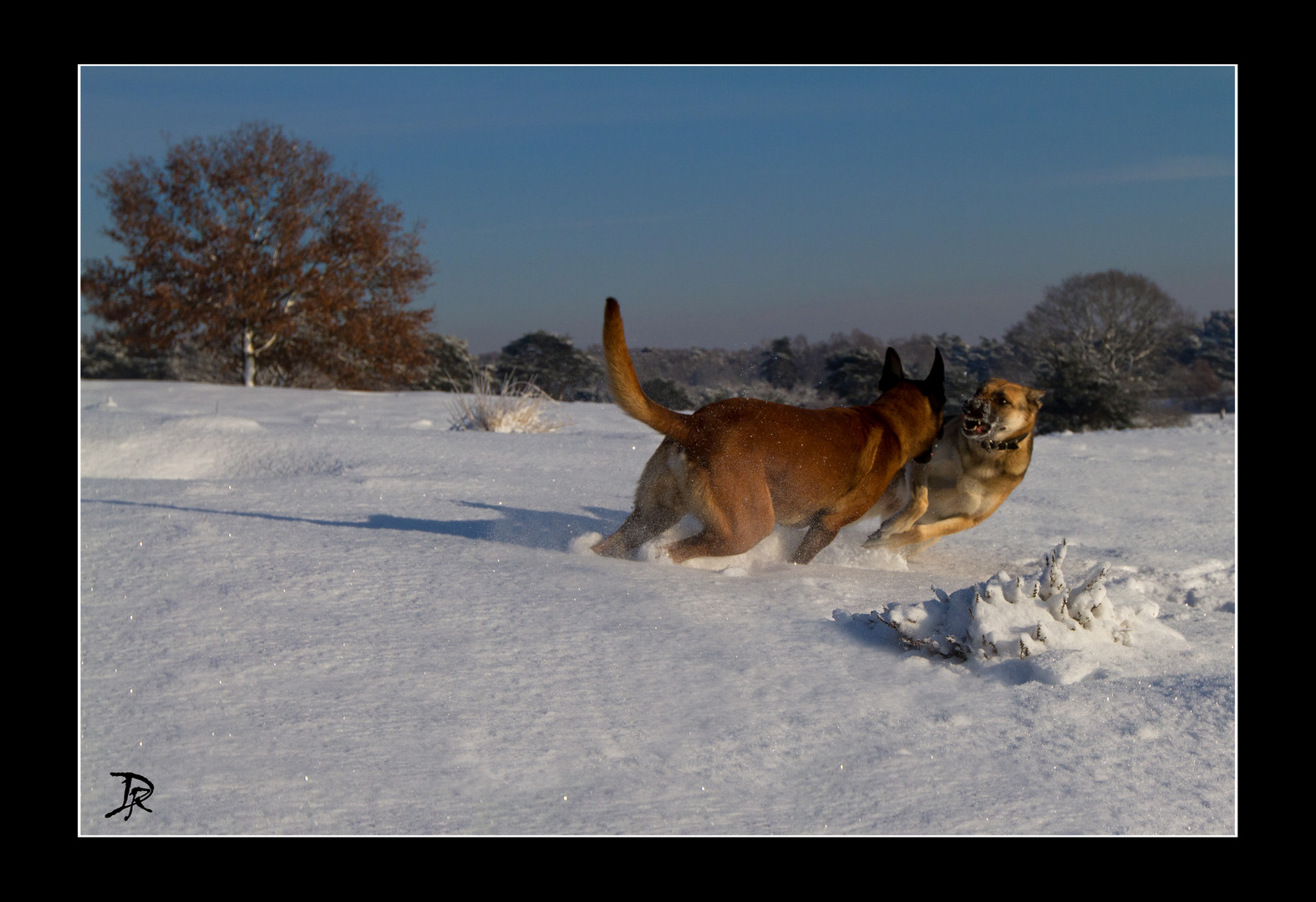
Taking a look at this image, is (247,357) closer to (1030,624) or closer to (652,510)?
(652,510)

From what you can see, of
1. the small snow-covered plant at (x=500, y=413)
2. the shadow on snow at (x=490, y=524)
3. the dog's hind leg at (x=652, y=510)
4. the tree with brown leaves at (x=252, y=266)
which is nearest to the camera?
the dog's hind leg at (x=652, y=510)

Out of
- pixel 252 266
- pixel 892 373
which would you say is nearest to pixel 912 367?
pixel 892 373

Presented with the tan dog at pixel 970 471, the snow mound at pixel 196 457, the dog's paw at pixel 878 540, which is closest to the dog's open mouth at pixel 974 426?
the tan dog at pixel 970 471

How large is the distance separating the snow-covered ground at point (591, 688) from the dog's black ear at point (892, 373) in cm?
70

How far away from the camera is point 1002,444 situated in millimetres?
3631

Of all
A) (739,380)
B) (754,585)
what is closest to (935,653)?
(754,585)

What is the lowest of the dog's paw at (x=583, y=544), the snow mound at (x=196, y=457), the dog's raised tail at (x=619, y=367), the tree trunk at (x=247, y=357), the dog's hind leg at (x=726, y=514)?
the dog's paw at (x=583, y=544)

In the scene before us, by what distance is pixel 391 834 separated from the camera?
1.46 m

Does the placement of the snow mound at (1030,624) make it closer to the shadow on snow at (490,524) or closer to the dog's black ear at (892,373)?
the shadow on snow at (490,524)

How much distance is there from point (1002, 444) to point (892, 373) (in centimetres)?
52

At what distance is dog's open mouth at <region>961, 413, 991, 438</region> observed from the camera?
3502mm

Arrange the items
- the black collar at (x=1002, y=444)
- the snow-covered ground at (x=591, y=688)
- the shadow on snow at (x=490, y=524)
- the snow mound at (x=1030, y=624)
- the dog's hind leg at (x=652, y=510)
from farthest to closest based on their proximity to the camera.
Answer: the black collar at (x=1002, y=444) → the shadow on snow at (x=490, y=524) → the dog's hind leg at (x=652, y=510) → the snow mound at (x=1030, y=624) → the snow-covered ground at (x=591, y=688)

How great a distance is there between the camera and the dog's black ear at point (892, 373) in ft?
12.5

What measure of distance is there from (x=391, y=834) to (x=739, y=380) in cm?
306
